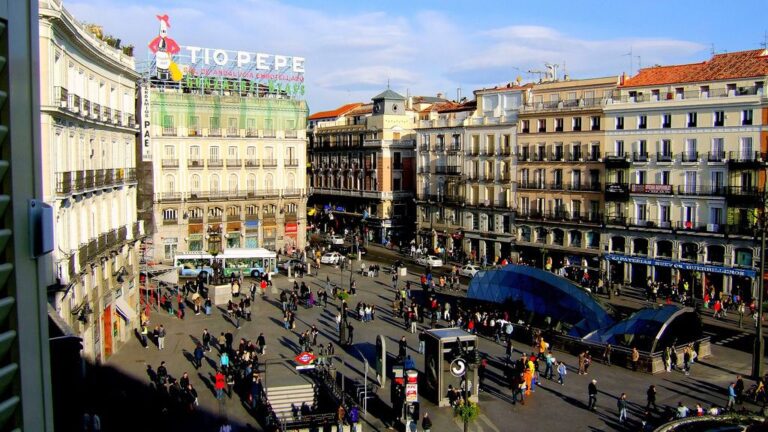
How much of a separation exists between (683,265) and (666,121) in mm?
10615

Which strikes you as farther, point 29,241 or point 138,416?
point 138,416

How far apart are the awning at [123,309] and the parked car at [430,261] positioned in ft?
104

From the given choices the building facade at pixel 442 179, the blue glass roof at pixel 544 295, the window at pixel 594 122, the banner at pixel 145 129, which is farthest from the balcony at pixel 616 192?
the banner at pixel 145 129

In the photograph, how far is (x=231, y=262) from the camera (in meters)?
58.1

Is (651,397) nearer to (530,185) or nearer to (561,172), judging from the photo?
(561,172)

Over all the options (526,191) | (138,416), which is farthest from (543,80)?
(138,416)

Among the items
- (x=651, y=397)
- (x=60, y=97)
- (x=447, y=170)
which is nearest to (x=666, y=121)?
(x=447, y=170)

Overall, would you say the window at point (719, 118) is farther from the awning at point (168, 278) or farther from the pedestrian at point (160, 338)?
the awning at point (168, 278)

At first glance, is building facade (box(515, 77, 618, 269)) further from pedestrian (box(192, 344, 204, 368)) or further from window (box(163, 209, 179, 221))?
pedestrian (box(192, 344, 204, 368))

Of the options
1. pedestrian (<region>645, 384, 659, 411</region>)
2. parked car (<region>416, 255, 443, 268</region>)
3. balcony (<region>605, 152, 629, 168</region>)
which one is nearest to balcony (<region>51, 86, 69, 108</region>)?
pedestrian (<region>645, 384, 659, 411</region>)

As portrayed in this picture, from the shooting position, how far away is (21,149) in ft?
11.3

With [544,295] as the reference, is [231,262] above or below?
below

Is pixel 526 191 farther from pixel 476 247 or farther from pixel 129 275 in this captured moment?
pixel 129 275

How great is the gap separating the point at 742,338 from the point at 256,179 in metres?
46.2
